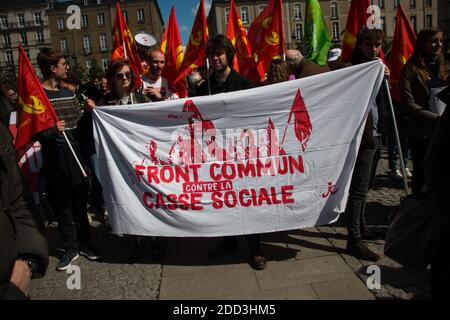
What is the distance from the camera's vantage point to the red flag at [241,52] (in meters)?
7.01

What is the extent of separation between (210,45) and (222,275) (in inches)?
87.5

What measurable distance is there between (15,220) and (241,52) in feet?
20.0

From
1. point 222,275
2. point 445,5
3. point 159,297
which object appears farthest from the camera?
point 445,5

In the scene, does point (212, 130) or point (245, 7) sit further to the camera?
point (245, 7)

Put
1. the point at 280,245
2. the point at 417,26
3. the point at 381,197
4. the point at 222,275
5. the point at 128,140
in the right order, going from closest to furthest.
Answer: the point at 222,275, the point at 128,140, the point at 280,245, the point at 381,197, the point at 417,26

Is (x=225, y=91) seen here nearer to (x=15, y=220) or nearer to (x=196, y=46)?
(x=15, y=220)

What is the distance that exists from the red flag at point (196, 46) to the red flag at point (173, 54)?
0.51 ft

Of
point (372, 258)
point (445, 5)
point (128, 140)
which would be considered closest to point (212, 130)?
point (128, 140)

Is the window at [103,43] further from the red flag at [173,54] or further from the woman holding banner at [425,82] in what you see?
the woman holding banner at [425,82]

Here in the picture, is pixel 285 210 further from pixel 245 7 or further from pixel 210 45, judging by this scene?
pixel 245 7

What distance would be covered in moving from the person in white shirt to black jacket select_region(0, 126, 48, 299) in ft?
10.4

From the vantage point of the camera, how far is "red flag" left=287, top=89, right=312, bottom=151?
3.51m

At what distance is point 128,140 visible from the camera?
12.2 feet

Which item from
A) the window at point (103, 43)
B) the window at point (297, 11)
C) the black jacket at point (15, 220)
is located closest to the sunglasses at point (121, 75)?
the black jacket at point (15, 220)
